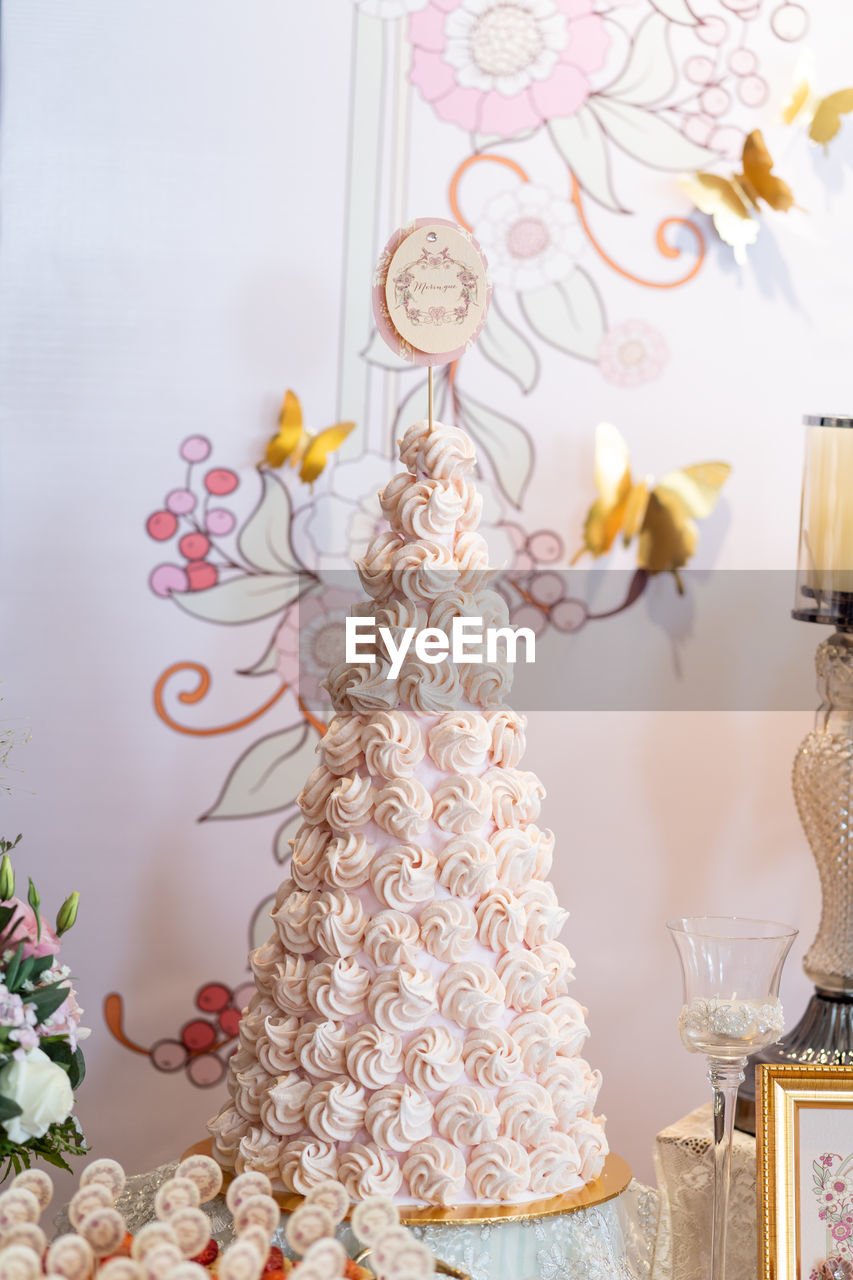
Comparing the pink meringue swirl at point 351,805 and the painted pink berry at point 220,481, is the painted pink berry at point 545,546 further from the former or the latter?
the pink meringue swirl at point 351,805

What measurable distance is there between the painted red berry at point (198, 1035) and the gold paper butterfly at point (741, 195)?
129cm

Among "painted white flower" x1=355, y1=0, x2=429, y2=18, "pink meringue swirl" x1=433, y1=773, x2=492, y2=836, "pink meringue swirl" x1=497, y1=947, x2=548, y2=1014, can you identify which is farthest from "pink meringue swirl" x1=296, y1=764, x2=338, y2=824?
"painted white flower" x1=355, y1=0, x2=429, y2=18

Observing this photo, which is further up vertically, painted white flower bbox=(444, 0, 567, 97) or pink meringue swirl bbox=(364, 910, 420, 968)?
painted white flower bbox=(444, 0, 567, 97)

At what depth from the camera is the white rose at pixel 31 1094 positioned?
2.99ft

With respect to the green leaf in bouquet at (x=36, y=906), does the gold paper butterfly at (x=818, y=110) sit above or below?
above

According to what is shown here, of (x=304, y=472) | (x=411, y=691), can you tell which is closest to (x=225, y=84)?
(x=304, y=472)

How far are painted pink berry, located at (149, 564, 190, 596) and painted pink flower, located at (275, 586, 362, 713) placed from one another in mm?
151

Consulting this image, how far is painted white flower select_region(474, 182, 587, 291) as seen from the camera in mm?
1689

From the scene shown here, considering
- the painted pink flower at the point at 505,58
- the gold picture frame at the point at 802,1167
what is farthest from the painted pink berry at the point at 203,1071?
the painted pink flower at the point at 505,58

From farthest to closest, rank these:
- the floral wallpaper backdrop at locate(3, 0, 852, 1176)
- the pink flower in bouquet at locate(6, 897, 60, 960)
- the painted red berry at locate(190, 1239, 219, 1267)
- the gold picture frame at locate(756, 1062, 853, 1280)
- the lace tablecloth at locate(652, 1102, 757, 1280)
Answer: the floral wallpaper backdrop at locate(3, 0, 852, 1176)
the lace tablecloth at locate(652, 1102, 757, 1280)
the gold picture frame at locate(756, 1062, 853, 1280)
the pink flower in bouquet at locate(6, 897, 60, 960)
the painted red berry at locate(190, 1239, 219, 1267)

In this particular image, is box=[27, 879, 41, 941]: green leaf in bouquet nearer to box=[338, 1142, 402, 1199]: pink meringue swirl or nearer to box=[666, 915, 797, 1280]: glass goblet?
box=[338, 1142, 402, 1199]: pink meringue swirl

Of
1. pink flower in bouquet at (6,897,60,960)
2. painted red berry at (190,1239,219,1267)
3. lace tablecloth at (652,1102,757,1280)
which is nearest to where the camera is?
painted red berry at (190,1239,219,1267)

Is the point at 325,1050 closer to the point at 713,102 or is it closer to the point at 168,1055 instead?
the point at 168,1055

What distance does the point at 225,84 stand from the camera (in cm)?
165
